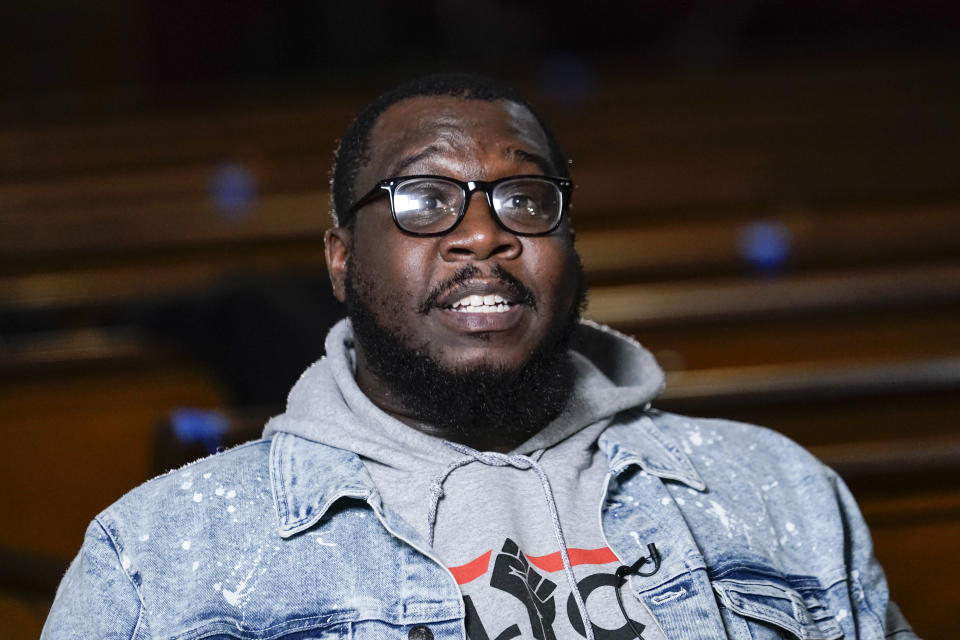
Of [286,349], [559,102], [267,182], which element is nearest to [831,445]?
[286,349]

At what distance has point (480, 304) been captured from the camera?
0.83 metres

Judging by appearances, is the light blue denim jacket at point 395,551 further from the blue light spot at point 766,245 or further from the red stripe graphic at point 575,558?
the blue light spot at point 766,245

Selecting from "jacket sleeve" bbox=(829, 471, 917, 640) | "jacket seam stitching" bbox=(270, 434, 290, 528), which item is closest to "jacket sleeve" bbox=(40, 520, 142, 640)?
"jacket seam stitching" bbox=(270, 434, 290, 528)

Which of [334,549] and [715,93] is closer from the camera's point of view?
[334,549]

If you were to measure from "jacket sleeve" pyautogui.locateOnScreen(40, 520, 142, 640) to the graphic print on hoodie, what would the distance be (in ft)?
0.53

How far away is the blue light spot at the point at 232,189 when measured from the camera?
2129mm

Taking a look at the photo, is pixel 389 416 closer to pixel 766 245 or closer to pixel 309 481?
pixel 309 481

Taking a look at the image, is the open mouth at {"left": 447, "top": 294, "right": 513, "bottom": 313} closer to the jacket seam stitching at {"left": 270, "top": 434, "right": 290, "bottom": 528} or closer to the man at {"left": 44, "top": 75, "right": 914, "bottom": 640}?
the man at {"left": 44, "top": 75, "right": 914, "bottom": 640}

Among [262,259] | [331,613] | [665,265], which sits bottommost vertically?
[331,613]

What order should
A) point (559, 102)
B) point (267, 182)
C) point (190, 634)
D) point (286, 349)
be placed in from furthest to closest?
point (559, 102)
point (267, 182)
point (286, 349)
point (190, 634)

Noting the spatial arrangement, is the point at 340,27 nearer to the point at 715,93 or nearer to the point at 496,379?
the point at 715,93

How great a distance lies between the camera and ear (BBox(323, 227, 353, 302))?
93cm

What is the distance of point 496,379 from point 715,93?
2.14 m

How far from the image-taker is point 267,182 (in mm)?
2232
